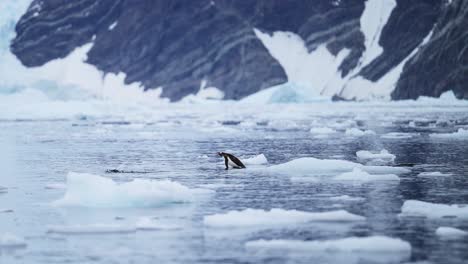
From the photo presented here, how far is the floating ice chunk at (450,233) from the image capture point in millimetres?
13495

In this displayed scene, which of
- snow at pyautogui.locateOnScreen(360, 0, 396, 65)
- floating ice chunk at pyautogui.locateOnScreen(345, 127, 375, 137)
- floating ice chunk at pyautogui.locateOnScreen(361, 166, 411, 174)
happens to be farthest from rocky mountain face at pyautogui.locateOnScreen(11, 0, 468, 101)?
floating ice chunk at pyautogui.locateOnScreen(361, 166, 411, 174)

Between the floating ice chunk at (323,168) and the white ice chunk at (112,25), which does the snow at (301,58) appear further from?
the floating ice chunk at (323,168)

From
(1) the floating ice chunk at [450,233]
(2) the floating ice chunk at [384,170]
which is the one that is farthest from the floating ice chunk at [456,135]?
(1) the floating ice chunk at [450,233]

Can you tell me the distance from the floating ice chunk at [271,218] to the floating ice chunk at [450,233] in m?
1.57

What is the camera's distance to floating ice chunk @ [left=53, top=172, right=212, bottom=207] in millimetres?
17359

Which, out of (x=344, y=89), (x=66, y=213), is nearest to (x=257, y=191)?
(x=66, y=213)

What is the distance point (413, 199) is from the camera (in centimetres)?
1723

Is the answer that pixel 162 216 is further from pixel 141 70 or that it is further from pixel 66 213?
pixel 141 70

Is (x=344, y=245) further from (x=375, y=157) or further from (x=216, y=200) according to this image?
(x=375, y=157)

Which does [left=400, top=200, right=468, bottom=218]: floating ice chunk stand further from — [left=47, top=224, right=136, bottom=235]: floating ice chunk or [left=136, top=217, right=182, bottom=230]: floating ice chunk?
[left=47, top=224, right=136, bottom=235]: floating ice chunk

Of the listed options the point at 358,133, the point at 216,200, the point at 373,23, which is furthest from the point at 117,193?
the point at 373,23

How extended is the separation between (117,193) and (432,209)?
5.39 m

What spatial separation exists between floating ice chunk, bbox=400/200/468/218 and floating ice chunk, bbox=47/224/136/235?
4302mm

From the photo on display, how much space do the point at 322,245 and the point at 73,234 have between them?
12.5 feet
